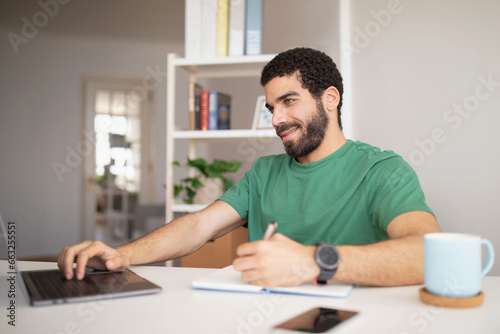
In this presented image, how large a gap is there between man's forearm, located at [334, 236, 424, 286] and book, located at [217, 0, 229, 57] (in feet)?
5.36

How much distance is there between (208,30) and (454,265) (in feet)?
6.11

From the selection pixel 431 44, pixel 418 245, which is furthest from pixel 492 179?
pixel 418 245

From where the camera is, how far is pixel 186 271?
105 centimetres

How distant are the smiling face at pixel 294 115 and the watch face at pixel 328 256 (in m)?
A: 0.56

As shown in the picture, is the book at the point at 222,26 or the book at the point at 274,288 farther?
the book at the point at 222,26

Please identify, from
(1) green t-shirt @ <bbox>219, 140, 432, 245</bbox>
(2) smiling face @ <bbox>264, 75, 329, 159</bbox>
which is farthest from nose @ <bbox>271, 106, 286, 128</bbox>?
(1) green t-shirt @ <bbox>219, 140, 432, 245</bbox>

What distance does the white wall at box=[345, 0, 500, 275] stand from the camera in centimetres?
149

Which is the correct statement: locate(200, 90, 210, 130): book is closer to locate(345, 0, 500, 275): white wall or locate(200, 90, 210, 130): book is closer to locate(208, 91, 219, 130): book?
locate(208, 91, 219, 130): book

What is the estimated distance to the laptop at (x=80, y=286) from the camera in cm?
77

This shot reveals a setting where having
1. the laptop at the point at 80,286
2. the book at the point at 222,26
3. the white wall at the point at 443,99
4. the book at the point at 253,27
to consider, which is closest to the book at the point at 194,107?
the book at the point at 222,26

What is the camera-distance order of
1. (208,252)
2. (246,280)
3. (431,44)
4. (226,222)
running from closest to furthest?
1. (246,280)
2. (226,222)
3. (431,44)
4. (208,252)

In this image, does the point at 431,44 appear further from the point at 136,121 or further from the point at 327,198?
the point at 136,121

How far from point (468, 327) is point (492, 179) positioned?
99cm

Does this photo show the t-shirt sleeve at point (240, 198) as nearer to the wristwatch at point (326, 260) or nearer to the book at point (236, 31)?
the wristwatch at point (326, 260)
